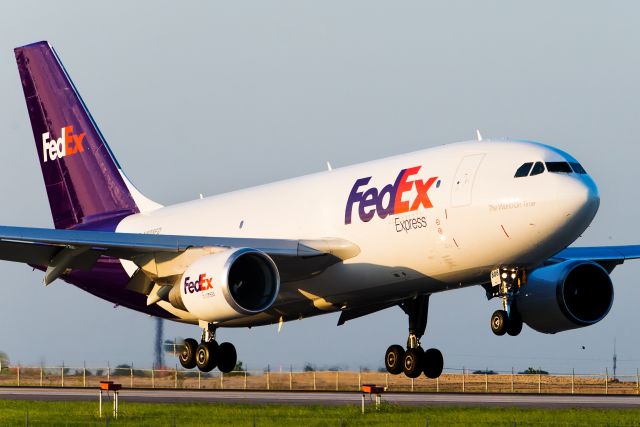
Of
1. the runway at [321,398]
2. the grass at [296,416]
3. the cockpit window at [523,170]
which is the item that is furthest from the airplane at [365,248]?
the runway at [321,398]

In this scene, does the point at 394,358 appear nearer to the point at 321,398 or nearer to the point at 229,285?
the point at 229,285

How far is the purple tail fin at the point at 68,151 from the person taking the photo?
50531 millimetres

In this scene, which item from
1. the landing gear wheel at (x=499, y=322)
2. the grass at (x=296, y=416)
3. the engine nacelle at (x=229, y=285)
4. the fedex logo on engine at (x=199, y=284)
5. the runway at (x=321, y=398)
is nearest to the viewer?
the landing gear wheel at (x=499, y=322)

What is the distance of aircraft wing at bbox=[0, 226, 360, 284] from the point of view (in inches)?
1577

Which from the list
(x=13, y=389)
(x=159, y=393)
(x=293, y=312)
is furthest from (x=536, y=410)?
(x=13, y=389)

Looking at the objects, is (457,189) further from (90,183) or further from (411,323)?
(90,183)

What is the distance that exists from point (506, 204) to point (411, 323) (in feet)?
28.9

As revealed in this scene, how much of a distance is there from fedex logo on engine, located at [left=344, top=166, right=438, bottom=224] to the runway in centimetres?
1052

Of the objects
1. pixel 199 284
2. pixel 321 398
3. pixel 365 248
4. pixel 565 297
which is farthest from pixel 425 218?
pixel 321 398

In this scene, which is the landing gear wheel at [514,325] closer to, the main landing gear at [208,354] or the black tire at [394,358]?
the black tire at [394,358]

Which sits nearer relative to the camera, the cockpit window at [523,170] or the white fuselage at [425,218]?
the white fuselage at [425,218]

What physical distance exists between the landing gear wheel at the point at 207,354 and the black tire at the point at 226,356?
312 millimetres

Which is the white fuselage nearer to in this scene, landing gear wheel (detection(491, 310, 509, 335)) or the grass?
landing gear wheel (detection(491, 310, 509, 335))

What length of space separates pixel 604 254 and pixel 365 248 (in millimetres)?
10547
